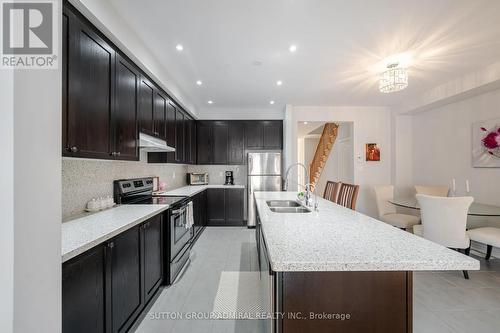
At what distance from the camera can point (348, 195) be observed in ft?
9.34

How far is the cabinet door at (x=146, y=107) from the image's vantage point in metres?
2.59

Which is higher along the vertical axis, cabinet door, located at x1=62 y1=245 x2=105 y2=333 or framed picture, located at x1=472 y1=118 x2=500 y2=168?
framed picture, located at x1=472 y1=118 x2=500 y2=168

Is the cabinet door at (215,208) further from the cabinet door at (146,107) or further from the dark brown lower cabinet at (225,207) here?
the cabinet door at (146,107)

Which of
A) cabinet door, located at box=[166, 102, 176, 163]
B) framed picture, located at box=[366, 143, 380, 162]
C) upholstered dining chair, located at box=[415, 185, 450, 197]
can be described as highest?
cabinet door, located at box=[166, 102, 176, 163]

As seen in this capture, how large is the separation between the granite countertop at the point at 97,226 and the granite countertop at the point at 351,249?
99 centimetres

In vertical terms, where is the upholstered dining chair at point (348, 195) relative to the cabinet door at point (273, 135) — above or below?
below

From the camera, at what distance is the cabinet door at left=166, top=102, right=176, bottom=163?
3.49 m

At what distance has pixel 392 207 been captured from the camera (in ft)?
14.6

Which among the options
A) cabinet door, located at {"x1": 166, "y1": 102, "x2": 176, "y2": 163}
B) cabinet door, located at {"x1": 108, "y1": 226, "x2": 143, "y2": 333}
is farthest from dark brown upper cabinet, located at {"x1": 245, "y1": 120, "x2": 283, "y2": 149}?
cabinet door, located at {"x1": 108, "y1": 226, "x2": 143, "y2": 333}

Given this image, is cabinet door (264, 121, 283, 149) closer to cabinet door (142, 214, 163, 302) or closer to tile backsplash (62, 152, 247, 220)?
tile backsplash (62, 152, 247, 220)

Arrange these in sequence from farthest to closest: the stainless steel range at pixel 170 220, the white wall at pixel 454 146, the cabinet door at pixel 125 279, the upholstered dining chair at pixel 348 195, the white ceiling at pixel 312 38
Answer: the white wall at pixel 454 146
the upholstered dining chair at pixel 348 195
the stainless steel range at pixel 170 220
the white ceiling at pixel 312 38
the cabinet door at pixel 125 279

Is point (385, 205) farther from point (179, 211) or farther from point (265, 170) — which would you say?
point (179, 211)

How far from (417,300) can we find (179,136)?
12.9 ft

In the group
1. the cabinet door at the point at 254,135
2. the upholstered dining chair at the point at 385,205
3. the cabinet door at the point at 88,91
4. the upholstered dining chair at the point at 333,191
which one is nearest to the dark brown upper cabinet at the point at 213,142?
the cabinet door at the point at 254,135
